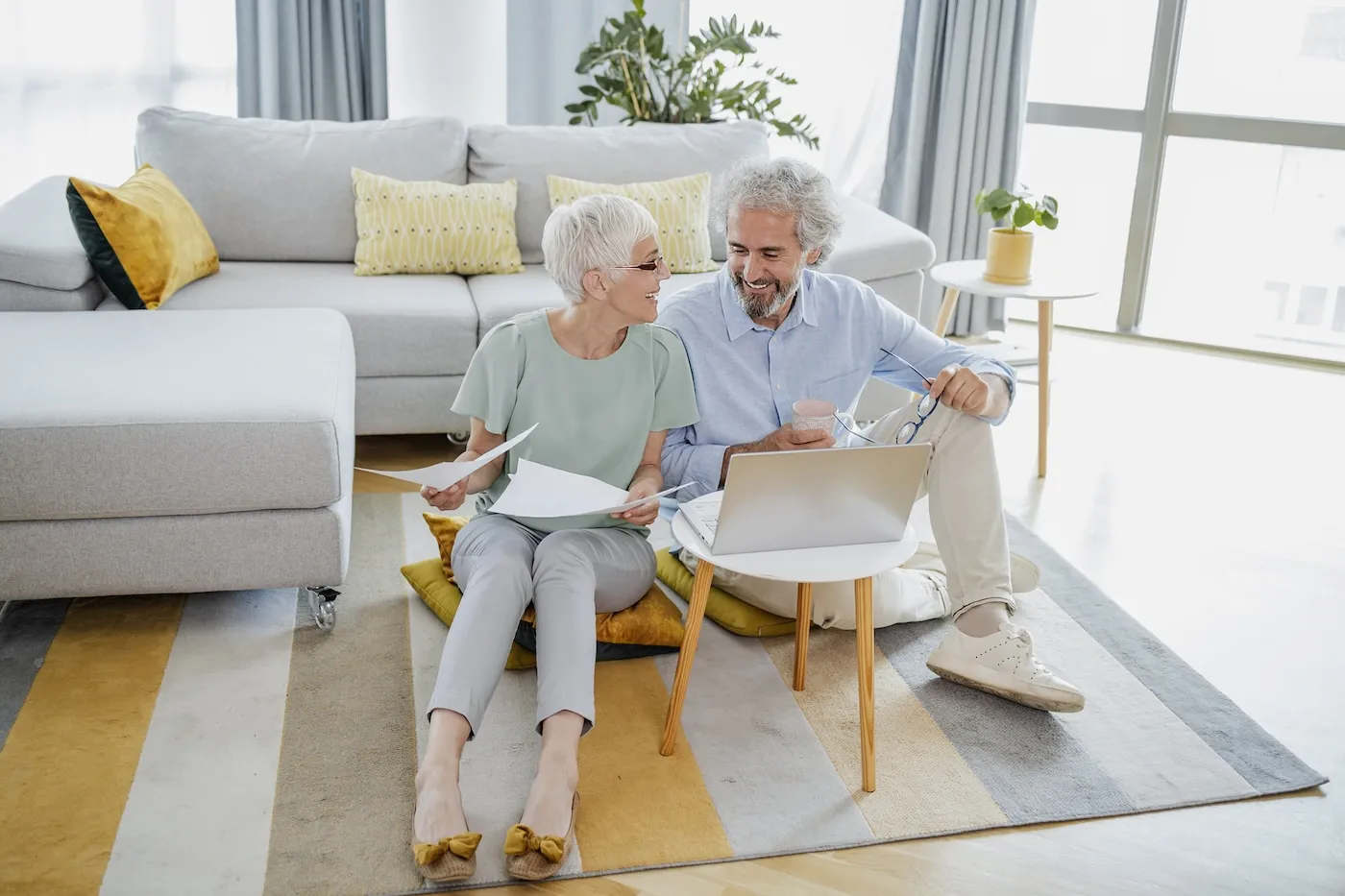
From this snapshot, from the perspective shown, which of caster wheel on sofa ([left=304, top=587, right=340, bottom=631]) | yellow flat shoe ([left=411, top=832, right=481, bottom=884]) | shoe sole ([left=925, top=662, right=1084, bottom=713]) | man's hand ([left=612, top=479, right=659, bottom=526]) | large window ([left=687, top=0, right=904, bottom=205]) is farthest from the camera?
large window ([left=687, top=0, right=904, bottom=205])

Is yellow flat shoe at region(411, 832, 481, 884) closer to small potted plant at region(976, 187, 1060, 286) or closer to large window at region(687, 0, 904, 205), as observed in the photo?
small potted plant at region(976, 187, 1060, 286)

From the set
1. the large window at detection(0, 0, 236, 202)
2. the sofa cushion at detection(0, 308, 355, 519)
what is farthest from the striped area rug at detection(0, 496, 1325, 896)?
the large window at detection(0, 0, 236, 202)

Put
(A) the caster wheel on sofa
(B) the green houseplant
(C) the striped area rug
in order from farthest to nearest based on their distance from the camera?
(B) the green houseplant → (A) the caster wheel on sofa → (C) the striped area rug

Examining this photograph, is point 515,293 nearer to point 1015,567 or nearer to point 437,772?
point 1015,567

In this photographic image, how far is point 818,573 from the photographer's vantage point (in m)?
1.87

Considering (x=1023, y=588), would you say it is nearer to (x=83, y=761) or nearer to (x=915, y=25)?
(x=83, y=761)

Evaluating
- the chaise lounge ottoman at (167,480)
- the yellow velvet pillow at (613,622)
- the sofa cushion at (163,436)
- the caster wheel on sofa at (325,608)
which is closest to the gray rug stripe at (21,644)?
the chaise lounge ottoman at (167,480)

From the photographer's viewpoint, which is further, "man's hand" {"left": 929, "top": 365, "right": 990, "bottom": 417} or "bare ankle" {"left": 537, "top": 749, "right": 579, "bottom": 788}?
"man's hand" {"left": 929, "top": 365, "right": 990, "bottom": 417}

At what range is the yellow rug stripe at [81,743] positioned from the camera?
1.80 m

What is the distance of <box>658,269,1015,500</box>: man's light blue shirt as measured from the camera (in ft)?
7.66

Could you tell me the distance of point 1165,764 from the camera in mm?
2143

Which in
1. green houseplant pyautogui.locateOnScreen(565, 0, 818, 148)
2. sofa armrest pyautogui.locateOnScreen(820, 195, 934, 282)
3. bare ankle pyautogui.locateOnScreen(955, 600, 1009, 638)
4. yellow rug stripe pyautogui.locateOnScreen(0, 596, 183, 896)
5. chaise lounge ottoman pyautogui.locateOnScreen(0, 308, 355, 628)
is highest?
green houseplant pyautogui.locateOnScreen(565, 0, 818, 148)

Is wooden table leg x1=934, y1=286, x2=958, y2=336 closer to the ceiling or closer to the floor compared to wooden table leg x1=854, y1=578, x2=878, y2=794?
closer to the ceiling

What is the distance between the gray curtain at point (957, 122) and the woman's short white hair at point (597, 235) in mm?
2737
